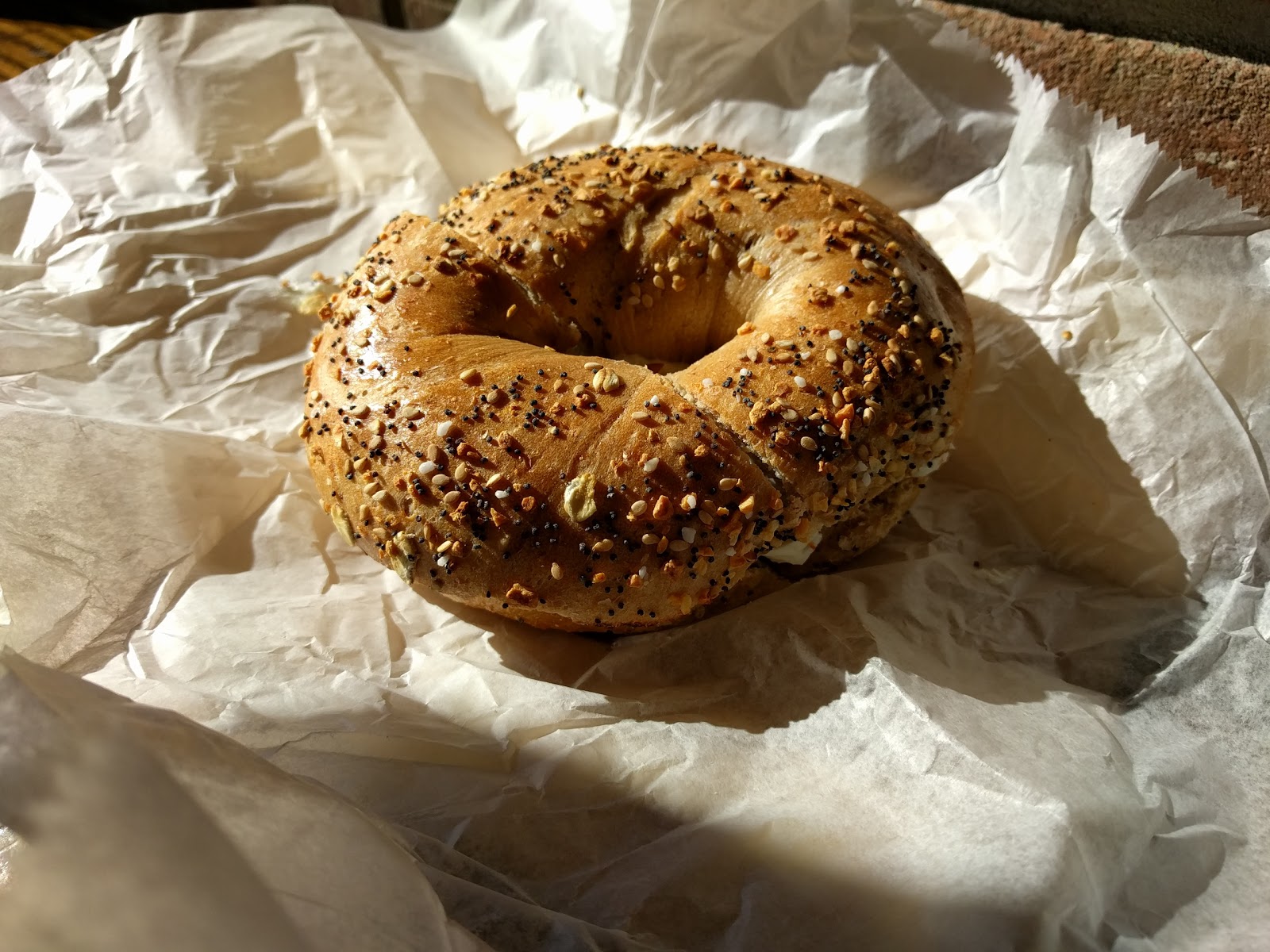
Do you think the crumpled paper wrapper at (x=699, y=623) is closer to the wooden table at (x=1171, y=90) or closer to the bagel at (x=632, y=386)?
the wooden table at (x=1171, y=90)

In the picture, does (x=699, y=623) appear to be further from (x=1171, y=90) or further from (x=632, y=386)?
(x=1171, y=90)

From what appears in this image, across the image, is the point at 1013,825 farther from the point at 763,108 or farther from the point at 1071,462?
the point at 763,108

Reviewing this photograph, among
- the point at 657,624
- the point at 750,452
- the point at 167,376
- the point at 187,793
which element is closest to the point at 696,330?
the point at 750,452

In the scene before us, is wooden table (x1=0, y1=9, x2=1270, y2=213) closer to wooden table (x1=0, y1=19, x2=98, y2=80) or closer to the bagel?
the bagel

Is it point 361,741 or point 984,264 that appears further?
point 984,264

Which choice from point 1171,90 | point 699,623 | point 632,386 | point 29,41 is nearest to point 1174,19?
point 1171,90

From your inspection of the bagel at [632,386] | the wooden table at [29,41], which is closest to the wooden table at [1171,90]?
the bagel at [632,386]

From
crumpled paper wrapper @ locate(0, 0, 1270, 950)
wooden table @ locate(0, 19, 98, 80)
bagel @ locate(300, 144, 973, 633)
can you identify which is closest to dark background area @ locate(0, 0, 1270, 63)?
crumpled paper wrapper @ locate(0, 0, 1270, 950)
